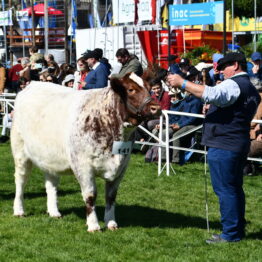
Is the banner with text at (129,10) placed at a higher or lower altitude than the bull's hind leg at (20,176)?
higher

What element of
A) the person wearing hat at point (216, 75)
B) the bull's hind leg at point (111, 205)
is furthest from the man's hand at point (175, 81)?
the person wearing hat at point (216, 75)

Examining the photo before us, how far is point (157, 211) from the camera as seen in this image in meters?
10.0

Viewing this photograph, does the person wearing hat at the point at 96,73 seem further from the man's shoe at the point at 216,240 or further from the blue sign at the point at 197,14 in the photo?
the man's shoe at the point at 216,240

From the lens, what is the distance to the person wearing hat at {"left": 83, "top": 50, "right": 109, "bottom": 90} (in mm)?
14602

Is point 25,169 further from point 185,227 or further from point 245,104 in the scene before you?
point 245,104

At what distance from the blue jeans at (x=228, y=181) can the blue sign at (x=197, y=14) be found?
9170mm

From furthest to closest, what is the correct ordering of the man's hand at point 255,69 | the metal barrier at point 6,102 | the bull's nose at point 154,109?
the metal barrier at point 6,102
the man's hand at point 255,69
the bull's nose at point 154,109

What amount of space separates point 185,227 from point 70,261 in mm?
2130

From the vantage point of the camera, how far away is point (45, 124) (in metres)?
8.88

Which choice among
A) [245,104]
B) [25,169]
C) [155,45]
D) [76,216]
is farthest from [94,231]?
[155,45]

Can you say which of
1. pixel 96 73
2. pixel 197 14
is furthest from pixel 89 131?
pixel 197 14

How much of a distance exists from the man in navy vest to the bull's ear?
0.82m

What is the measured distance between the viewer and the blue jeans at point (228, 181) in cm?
767

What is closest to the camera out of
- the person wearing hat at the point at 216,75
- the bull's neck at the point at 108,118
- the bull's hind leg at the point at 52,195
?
the bull's neck at the point at 108,118
